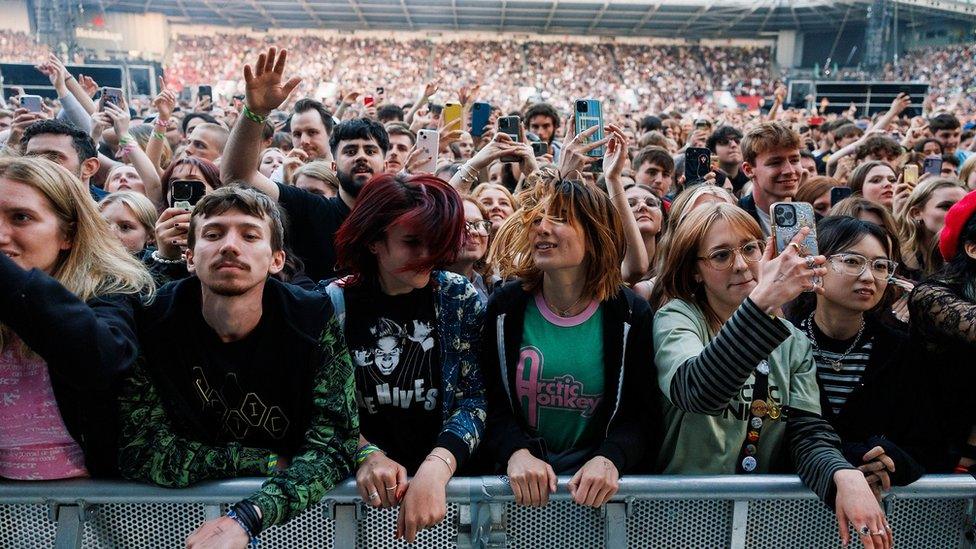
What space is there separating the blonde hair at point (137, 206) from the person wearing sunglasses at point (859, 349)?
257cm

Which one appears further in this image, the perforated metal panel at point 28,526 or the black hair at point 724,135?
the black hair at point 724,135

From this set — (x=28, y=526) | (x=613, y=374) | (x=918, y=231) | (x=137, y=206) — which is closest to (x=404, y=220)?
(x=613, y=374)

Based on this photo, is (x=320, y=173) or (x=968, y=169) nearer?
(x=320, y=173)

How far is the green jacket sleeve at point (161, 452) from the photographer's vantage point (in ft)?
5.78

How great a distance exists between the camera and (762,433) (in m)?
2.05

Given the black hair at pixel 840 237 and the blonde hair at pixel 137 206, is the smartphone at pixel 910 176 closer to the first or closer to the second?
the black hair at pixel 840 237

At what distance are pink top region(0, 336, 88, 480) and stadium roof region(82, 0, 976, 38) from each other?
31.6 m

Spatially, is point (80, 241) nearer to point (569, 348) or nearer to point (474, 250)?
point (569, 348)

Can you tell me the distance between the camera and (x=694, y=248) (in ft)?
7.16

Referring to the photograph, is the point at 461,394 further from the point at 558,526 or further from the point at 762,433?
the point at 762,433

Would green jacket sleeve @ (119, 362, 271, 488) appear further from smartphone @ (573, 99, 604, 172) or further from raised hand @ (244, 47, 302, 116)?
smartphone @ (573, 99, 604, 172)

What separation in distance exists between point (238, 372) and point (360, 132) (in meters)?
2.08

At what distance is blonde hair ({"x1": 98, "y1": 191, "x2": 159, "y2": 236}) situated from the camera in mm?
3053

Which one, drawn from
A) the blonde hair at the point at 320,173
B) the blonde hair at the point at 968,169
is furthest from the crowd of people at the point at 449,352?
the blonde hair at the point at 968,169
